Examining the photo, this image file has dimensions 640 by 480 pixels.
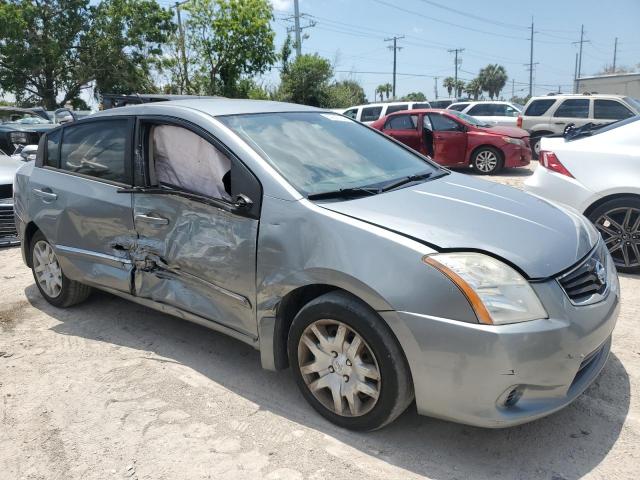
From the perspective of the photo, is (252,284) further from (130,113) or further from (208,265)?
(130,113)

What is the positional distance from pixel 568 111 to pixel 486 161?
325cm

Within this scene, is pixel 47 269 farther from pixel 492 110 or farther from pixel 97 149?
pixel 492 110

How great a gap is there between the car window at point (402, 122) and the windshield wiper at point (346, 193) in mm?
9896

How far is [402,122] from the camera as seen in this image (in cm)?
1259

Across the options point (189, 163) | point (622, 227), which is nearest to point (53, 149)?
point (189, 163)

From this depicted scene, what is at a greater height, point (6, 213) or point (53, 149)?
point (53, 149)

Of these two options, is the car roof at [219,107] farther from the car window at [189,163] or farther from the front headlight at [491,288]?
the front headlight at [491,288]

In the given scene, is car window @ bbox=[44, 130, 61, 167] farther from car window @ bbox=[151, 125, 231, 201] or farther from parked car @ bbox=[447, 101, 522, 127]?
parked car @ bbox=[447, 101, 522, 127]

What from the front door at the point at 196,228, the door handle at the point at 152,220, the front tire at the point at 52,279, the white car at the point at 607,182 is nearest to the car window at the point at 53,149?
the front tire at the point at 52,279

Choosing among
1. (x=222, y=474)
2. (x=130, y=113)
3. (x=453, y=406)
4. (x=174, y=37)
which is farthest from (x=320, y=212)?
(x=174, y=37)

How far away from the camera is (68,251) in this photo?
412 centimetres

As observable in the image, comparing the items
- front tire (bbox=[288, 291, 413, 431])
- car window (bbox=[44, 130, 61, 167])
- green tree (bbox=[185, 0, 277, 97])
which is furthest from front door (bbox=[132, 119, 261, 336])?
green tree (bbox=[185, 0, 277, 97])

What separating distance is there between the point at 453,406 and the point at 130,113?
9.14 feet

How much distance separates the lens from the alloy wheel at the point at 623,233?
4.76 m
